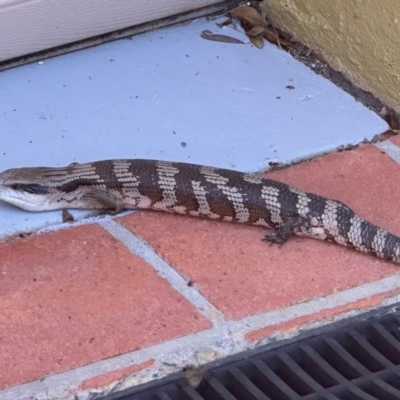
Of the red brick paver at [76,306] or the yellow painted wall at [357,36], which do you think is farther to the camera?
the yellow painted wall at [357,36]

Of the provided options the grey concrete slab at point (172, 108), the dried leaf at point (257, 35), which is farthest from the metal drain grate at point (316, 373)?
the dried leaf at point (257, 35)

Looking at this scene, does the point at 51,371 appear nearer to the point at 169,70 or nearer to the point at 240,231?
the point at 240,231

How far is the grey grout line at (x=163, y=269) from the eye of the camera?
2936 mm

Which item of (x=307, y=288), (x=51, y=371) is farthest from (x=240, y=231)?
(x=51, y=371)

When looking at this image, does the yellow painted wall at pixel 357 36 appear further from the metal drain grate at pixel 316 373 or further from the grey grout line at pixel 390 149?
the metal drain grate at pixel 316 373

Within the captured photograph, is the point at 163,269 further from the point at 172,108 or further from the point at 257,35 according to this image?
the point at 257,35

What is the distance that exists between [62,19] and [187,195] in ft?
3.96

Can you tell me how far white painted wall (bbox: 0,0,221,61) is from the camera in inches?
163

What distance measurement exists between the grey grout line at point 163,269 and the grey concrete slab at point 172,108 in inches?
10.2

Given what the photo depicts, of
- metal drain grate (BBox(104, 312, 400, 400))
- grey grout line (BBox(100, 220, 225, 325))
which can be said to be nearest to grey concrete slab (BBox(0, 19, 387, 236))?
grey grout line (BBox(100, 220, 225, 325))

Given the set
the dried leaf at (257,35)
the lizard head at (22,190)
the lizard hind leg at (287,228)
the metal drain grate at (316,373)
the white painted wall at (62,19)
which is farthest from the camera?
the dried leaf at (257,35)

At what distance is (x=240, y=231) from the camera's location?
341 cm

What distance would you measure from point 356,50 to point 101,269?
5.57 feet

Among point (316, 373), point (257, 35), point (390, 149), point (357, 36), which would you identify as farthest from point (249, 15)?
point (316, 373)
